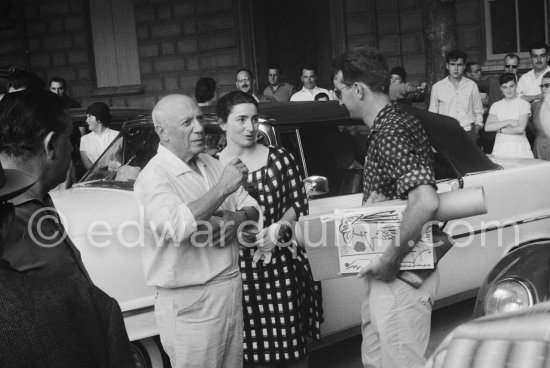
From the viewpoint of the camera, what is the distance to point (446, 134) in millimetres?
5934

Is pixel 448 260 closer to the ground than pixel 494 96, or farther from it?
closer to the ground

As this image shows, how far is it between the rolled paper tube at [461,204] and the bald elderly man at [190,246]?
0.82 m

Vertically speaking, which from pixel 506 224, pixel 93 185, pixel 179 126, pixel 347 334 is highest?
pixel 179 126

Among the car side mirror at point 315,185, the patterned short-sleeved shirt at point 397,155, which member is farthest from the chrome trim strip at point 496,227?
the patterned short-sleeved shirt at point 397,155

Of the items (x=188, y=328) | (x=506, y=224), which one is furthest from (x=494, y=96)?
(x=188, y=328)

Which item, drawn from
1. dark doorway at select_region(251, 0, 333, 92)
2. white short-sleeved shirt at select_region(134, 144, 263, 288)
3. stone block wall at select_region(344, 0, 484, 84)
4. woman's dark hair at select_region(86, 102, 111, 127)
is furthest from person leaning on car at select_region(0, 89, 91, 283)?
dark doorway at select_region(251, 0, 333, 92)

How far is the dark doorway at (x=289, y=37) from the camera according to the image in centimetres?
1648

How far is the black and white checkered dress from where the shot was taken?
4.72 metres

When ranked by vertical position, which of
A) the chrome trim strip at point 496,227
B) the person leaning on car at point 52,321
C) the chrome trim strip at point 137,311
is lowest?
the chrome trim strip at point 137,311

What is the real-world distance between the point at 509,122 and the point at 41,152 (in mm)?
7784

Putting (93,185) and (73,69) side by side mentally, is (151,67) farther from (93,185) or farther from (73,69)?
(93,185)

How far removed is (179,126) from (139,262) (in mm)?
Answer: 1034

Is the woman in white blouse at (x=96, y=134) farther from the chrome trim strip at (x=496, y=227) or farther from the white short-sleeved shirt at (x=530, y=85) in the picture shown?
the white short-sleeved shirt at (x=530, y=85)

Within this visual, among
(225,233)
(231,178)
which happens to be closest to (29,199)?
(231,178)
